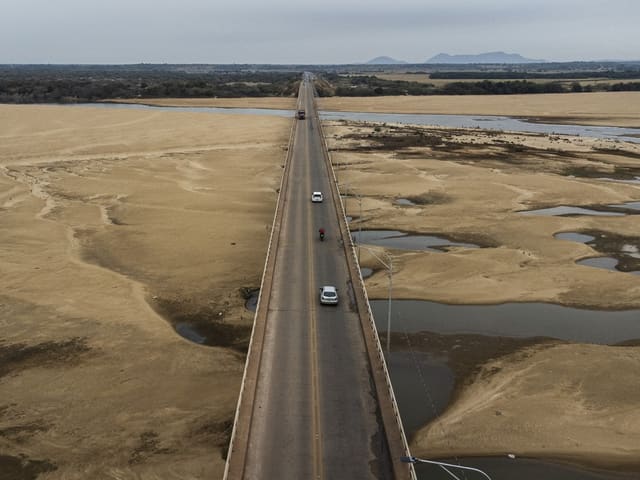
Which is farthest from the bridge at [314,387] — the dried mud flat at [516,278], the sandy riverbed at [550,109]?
the sandy riverbed at [550,109]

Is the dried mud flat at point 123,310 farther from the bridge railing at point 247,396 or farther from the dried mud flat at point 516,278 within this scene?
the dried mud flat at point 516,278

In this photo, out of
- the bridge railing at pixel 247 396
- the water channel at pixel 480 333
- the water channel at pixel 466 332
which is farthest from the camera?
the water channel at pixel 466 332

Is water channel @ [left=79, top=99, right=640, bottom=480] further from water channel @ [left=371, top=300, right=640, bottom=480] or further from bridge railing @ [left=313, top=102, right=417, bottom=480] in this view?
bridge railing @ [left=313, top=102, right=417, bottom=480]

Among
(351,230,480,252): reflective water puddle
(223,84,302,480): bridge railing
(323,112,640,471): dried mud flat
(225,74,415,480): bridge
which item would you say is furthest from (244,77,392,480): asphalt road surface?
(351,230,480,252): reflective water puddle

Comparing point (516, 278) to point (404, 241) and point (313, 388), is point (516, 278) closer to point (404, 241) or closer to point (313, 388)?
point (404, 241)

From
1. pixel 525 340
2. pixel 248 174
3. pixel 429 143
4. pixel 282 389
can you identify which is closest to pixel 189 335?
pixel 282 389

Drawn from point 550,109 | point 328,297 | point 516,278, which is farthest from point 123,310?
point 550,109
